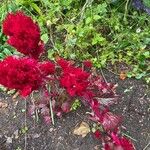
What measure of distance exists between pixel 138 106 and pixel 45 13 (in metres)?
1.07

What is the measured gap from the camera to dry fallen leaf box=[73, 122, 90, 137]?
8.28 feet

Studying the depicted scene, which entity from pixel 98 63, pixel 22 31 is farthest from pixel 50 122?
pixel 22 31

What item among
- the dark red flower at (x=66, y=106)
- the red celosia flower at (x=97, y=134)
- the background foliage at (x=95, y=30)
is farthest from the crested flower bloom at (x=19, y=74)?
the background foliage at (x=95, y=30)

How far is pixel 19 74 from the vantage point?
1.96 metres

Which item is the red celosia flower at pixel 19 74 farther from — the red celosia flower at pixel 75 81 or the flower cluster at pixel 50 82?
the red celosia flower at pixel 75 81

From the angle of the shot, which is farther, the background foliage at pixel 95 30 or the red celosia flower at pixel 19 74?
the background foliage at pixel 95 30

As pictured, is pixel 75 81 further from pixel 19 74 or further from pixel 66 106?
pixel 66 106


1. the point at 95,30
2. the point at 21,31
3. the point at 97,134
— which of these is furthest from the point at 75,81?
the point at 95,30

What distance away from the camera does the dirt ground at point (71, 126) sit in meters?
2.48

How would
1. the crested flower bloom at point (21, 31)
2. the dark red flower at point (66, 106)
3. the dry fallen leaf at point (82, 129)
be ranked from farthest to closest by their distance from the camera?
the dry fallen leaf at point (82, 129) → the dark red flower at point (66, 106) → the crested flower bloom at point (21, 31)

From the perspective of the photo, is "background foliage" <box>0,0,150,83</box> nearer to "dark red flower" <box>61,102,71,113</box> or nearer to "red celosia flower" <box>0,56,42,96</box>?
"dark red flower" <box>61,102,71,113</box>

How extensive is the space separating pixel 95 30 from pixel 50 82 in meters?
0.73

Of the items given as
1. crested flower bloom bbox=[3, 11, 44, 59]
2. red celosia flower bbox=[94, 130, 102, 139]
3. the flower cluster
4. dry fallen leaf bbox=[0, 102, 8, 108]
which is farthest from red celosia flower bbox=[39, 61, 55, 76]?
dry fallen leaf bbox=[0, 102, 8, 108]

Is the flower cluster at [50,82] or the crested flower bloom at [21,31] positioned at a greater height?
the crested flower bloom at [21,31]
